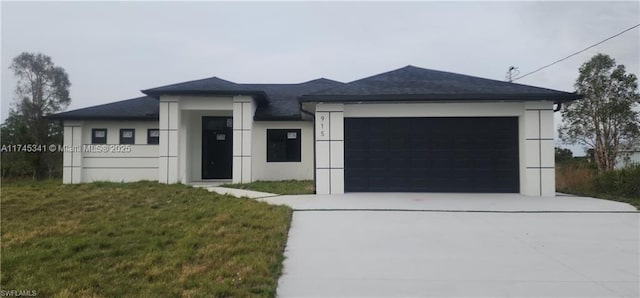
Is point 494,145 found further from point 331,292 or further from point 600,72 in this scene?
point 600,72

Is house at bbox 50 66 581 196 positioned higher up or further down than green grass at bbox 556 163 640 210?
higher up

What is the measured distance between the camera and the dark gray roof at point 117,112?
15695 millimetres

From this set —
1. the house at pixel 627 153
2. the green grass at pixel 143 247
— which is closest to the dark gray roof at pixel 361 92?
the green grass at pixel 143 247

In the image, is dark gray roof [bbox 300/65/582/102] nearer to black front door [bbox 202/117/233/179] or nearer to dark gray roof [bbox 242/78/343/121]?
dark gray roof [bbox 242/78/343/121]

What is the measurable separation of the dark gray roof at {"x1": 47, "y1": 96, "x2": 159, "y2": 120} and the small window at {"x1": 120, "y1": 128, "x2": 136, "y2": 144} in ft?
2.27

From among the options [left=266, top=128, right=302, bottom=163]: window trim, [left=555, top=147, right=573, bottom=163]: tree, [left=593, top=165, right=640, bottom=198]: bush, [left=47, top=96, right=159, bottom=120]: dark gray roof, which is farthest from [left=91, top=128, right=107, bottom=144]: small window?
[left=555, top=147, right=573, bottom=163]: tree

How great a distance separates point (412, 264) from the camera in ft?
15.3

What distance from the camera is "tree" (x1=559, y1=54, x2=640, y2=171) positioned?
17609 millimetres

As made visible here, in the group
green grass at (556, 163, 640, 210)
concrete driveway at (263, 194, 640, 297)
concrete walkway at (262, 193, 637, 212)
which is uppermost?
green grass at (556, 163, 640, 210)

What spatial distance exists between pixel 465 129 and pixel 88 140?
15114mm

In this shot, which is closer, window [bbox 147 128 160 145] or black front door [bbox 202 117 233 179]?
window [bbox 147 128 160 145]

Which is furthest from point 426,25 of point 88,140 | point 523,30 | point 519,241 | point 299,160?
point 88,140

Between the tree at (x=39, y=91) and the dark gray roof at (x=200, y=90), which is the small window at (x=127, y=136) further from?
the tree at (x=39, y=91)

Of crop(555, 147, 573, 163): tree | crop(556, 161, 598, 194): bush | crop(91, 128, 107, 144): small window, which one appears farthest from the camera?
crop(555, 147, 573, 163): tree
